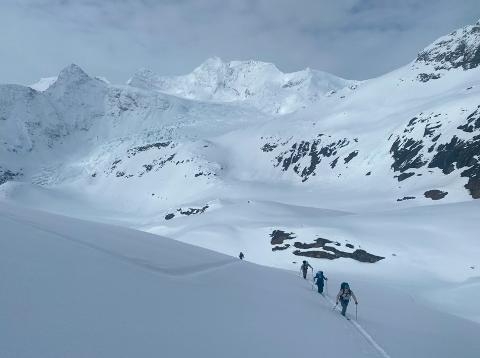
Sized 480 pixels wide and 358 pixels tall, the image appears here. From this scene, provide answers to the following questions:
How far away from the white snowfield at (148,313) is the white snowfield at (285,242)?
0.04m

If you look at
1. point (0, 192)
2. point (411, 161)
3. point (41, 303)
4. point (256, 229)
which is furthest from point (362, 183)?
point (0, 192)

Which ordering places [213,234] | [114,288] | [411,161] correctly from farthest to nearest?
[411,161] < [213,234] < [114,288]

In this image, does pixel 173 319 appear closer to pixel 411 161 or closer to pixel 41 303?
pixel 41 303

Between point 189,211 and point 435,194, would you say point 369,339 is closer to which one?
point 435,194

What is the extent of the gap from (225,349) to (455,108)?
351 ft

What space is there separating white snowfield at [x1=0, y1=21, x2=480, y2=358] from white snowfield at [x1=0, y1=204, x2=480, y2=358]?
0.04 metres

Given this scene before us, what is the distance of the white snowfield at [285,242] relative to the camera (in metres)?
6.75

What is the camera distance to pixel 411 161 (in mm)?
100188

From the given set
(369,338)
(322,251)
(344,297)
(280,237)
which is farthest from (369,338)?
(280,237)

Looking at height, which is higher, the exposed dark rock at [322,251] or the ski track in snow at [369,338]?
the exposed dark rock at [322,251]

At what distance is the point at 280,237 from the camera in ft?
187

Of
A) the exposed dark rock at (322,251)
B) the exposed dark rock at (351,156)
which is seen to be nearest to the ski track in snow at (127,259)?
the exposed dark rock at (322,251)

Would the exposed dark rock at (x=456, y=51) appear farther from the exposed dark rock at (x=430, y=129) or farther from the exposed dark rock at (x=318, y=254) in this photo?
the exposed dark rock at (x=318, y=254)

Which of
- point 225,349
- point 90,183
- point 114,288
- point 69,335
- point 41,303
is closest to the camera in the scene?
point 69,335
